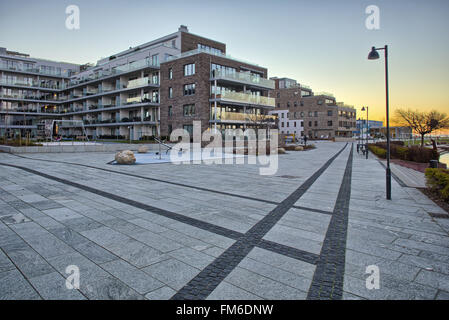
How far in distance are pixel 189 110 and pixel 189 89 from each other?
9.14 ft

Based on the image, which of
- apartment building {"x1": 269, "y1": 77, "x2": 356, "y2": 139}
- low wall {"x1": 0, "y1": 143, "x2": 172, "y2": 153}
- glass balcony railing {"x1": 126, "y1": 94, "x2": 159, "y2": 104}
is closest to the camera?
low wall {"x1": 0, "y1": 143, "x2": 172, "y2": 153}

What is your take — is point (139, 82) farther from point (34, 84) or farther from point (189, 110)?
point (34, 84)

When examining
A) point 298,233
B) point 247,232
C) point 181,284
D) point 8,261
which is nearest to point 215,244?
point 247,232

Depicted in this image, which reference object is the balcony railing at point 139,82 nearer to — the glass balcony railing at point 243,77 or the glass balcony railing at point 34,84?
the glass balcony railing at point 243,77

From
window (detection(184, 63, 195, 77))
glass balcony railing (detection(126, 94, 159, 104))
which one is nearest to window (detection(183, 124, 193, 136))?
window (detection(184, 63, 195, 77))

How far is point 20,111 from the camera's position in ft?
178

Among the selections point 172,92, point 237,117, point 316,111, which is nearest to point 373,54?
point 237,117

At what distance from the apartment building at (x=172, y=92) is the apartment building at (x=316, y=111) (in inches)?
1579

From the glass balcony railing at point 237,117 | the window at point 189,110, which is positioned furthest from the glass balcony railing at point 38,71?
the glass balcony railing at point 237,117

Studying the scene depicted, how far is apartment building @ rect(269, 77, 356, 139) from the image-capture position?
79.9 meters

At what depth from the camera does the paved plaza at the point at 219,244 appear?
10.1ft

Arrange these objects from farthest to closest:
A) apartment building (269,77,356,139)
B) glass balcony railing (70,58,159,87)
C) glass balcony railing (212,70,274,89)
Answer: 1. apartment building (269,77,356,139)
2. glass balcony railing (70,58,159,87)
3. glass balcony railing (212,70,274,89)

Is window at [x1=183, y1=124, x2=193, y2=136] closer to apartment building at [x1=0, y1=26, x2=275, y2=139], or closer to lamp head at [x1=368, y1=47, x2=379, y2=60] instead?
apartment building at [x1=0, y1=26, x2=275, y2=139]

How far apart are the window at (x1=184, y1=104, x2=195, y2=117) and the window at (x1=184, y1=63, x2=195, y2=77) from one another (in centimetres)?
408
